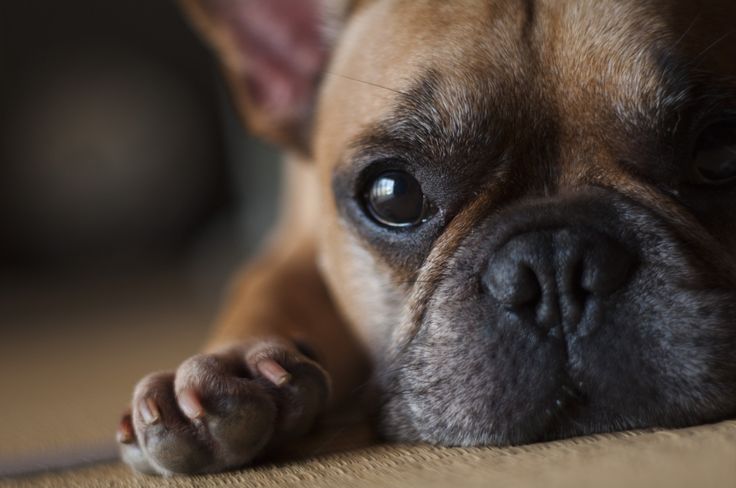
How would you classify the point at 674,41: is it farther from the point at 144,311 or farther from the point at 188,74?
the point at 188,74

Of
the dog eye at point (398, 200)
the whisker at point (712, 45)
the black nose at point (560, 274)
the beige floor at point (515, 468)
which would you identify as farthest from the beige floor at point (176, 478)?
the whisker at point (712, 45)

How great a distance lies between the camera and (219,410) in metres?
1.03

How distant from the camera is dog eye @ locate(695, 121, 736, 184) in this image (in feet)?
3.77

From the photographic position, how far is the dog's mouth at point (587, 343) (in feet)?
3.34

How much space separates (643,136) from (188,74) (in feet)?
11.3

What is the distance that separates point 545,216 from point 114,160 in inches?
125

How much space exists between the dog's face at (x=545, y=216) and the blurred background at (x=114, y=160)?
1.95 meters

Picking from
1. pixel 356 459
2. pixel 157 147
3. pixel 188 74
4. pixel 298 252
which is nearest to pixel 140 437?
pixel 356 459

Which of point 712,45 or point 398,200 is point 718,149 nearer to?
point 712,45

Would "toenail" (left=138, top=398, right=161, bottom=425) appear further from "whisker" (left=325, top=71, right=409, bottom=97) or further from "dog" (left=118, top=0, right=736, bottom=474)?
"whisker" (left=325, top=71, right=409, bottom=97)

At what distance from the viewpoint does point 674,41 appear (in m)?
1.16

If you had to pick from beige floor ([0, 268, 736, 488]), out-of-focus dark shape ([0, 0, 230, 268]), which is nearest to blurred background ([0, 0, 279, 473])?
out-of-focus dark shape ([0, 0, 230, 268])

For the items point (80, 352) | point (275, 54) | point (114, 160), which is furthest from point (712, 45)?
point (114, 160)

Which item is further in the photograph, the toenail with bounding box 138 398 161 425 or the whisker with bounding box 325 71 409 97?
the whisker with bounding box 325 71 409 97
